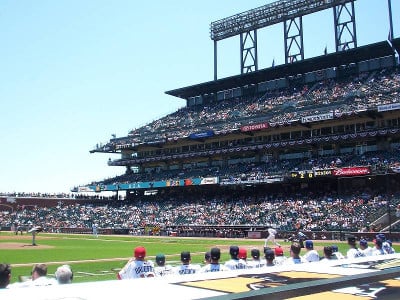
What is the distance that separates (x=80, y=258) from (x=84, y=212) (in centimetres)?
4633

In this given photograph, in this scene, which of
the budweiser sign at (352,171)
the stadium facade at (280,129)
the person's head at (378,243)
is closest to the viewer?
the person's head at (378,243)

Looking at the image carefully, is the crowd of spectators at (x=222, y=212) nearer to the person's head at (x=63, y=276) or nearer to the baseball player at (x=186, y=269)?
the baseball player at (x=186, y=269)

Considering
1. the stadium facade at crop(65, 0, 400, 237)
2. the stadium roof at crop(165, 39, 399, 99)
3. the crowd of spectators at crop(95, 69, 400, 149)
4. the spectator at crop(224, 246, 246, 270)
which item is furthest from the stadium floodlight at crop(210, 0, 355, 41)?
the spectator at crop(224, 246, 246, 270)

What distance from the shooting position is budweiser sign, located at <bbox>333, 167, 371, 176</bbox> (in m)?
44.7

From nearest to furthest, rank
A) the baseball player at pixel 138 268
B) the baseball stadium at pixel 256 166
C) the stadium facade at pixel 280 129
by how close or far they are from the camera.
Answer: the baseball player at pixel 138 268 < the baseball stadium at pixel 256 166 < the stadium facade at pixel 280 129

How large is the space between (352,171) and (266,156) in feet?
55.4

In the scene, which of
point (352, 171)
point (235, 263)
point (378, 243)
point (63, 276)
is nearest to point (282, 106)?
point (352, 171)

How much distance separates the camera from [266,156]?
6194cm

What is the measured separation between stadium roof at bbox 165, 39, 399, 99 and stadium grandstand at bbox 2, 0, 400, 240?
0.53 feet

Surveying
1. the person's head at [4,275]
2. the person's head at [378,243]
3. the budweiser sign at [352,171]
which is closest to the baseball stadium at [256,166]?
the budweiser sign at [352,171]

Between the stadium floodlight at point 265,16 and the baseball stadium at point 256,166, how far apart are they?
0.55 ft

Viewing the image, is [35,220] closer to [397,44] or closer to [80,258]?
[80,258]

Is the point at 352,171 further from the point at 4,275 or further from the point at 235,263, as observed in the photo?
the point at 4,275

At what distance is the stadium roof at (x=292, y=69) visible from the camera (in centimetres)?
5931
